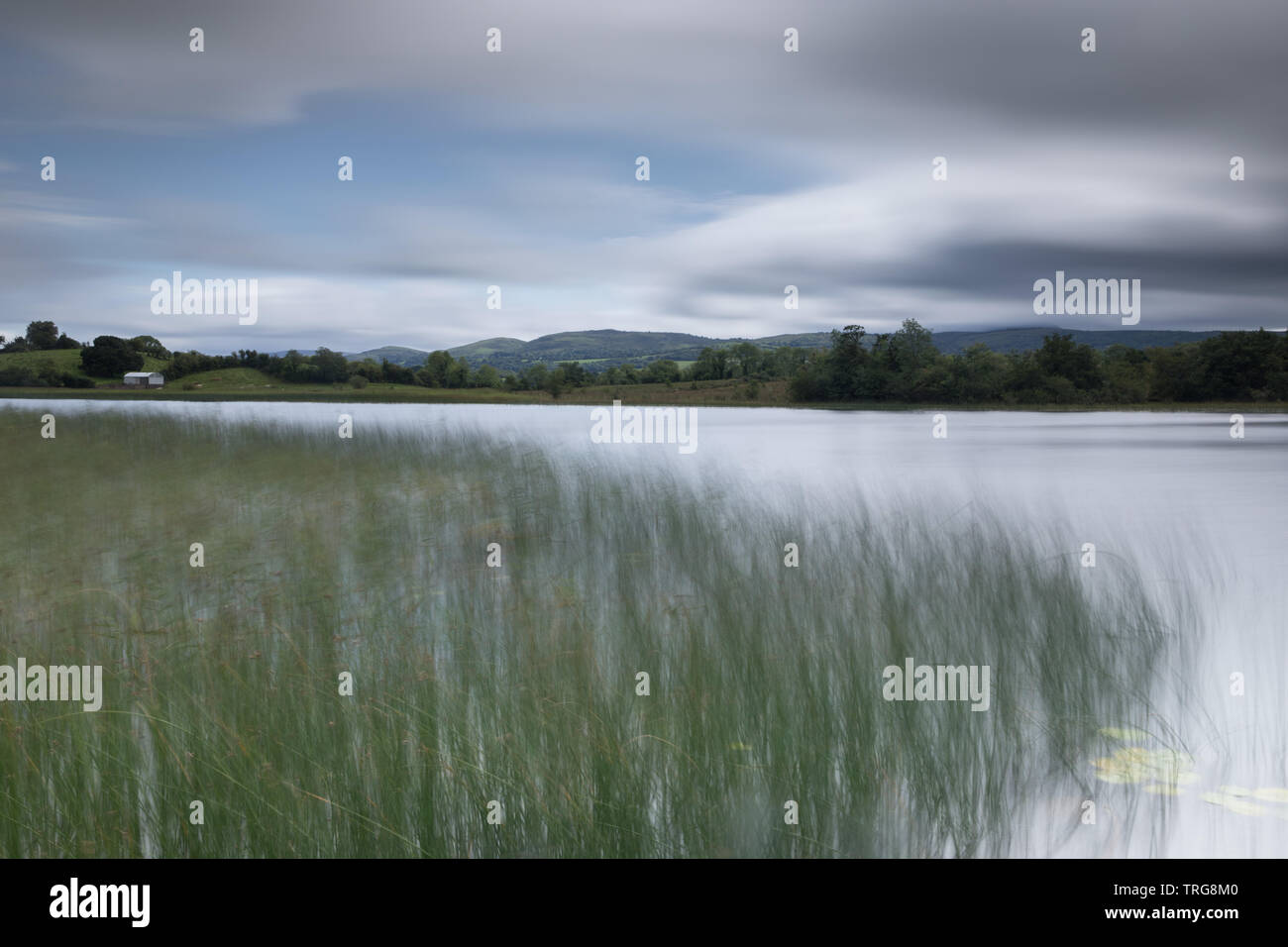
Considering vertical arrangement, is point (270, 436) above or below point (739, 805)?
above

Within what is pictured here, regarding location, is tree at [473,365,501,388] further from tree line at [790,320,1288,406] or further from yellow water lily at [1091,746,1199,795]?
yellow water lily at [1091,746,1199,795]

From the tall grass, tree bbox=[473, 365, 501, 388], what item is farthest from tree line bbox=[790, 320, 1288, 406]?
the tall grass

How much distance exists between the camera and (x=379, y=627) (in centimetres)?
550

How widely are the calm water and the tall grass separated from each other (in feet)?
1.38

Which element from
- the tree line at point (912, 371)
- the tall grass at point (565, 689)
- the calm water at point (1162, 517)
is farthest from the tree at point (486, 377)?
the tall grass at point (565, 689)

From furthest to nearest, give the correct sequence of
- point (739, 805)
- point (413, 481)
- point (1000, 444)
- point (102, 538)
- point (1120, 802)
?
point (1000, 444) → point (413, 481) → point (102, 538) → point (1120, 802) → point (739, 805)

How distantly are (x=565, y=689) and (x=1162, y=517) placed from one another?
30.4 feet

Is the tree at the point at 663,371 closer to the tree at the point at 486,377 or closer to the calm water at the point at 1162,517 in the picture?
the tree at the point at 486,377

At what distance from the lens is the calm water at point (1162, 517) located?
4188mm

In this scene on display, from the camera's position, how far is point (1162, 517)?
1025 cm

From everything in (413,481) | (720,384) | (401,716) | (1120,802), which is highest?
(720,384)

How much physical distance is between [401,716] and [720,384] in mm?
56655
